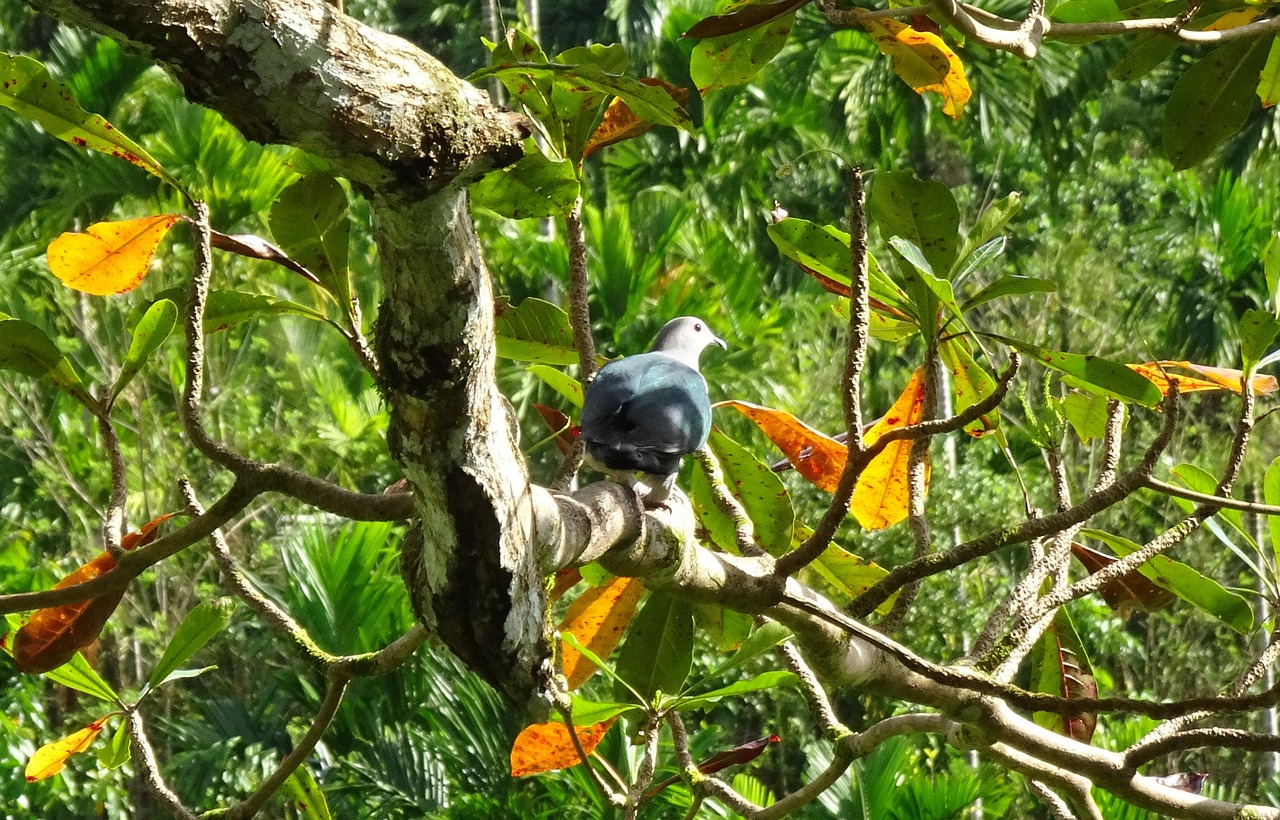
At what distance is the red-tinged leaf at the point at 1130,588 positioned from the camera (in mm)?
1644

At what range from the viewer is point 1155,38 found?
1.73m

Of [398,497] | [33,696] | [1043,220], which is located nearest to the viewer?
[398,497]

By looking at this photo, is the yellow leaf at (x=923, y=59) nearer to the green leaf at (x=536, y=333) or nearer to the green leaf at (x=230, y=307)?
the green leaf at (x=536, y=333)

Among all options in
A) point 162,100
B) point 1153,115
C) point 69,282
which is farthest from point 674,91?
point 1153,115

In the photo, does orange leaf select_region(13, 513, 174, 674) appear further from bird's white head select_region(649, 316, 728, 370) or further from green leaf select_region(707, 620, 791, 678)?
bird's white head select_region(649, 316, 728, 370)

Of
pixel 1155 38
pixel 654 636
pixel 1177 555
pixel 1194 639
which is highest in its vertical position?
pixel 1155 38

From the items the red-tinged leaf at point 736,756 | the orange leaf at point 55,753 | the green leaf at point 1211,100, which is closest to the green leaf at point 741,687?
the red-tinged leaf at point 736,756

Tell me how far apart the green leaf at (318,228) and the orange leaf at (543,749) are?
22.4 inches

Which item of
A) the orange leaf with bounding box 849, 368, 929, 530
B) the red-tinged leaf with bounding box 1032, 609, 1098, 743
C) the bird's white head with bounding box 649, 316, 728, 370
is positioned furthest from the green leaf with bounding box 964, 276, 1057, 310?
the bird's white head with bounding box 649, 316, 728, 370

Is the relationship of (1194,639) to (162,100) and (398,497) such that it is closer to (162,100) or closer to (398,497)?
(162,100)

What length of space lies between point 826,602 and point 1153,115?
35.6ft

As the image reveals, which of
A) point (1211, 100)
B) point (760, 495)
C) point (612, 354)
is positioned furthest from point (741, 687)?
point (612, 354)

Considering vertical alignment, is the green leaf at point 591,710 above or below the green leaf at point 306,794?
above

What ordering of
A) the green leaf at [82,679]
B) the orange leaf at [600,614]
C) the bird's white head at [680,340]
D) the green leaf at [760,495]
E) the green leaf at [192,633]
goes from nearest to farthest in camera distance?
the green leaf at [192,633] < the green leaf at [82,679] < the green leaf at [760,495] < the orange leaf at [600,614] < the bird's white head at [680,340]
